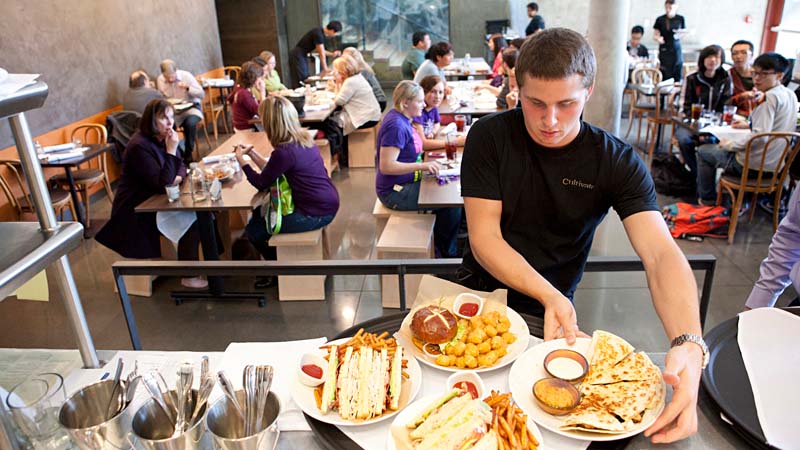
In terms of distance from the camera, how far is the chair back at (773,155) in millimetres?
4289

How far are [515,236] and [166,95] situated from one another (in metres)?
7.09

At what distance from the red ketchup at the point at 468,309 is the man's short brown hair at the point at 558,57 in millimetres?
631

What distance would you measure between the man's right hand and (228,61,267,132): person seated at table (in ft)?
17.7

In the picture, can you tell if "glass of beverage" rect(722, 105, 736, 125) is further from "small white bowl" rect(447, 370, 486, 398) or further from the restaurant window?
the restaurant window

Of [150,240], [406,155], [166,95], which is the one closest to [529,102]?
[406,155]

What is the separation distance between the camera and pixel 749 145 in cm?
437

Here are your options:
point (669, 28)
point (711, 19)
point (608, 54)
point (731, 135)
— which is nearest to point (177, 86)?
point (608, 54)

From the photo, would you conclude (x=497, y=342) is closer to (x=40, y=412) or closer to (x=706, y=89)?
(x=40, y=412)

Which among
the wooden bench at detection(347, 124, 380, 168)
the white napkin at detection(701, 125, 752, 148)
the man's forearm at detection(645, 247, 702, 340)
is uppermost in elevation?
the man's forearm at detection(645, 247, 702, 340)

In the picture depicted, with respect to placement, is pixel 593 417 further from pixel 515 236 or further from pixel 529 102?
pixel 529 102

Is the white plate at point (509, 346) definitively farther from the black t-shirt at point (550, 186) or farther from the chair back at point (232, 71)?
the chair back at point (232, 71)

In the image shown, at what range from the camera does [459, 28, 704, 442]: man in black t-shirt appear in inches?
56.9

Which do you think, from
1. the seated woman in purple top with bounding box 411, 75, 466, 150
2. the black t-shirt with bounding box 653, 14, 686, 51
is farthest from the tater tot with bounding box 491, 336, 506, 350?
the black t-shirt with bounding box 653, 14, 686, 51

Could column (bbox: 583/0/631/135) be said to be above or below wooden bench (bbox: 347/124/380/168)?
above
